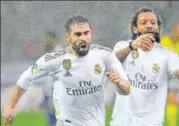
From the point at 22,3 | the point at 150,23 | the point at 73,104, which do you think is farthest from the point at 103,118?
the point at 22,3

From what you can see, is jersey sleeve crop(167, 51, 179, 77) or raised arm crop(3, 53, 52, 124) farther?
jersey sleeve crop(167, 51, 179, 77)

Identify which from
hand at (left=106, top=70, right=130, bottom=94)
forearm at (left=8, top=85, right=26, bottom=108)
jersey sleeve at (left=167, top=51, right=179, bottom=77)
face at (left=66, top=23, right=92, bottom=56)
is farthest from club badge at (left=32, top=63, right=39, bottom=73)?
jersey sleeve at (left=167, top=51, right=179, bottom=77)

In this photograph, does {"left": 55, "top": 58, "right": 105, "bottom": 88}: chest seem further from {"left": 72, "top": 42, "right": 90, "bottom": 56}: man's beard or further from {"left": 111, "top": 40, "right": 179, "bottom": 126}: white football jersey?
{"left": 111, "top": 40, "right": 179, "bottom": 126}: white football jersey

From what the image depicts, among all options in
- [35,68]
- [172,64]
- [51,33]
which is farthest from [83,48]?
[51,33]

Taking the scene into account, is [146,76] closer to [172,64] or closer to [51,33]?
[172,64]

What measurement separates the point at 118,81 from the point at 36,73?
0.62 meters

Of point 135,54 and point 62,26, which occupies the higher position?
point 62,26

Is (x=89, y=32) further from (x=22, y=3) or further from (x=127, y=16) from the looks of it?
(x=22, y=3)

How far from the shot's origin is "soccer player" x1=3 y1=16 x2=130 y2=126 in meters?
5.72

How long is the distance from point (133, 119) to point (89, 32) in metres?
0.62

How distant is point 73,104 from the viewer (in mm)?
5746

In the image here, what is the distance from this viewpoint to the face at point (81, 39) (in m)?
5.73

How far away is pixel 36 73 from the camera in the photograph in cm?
581

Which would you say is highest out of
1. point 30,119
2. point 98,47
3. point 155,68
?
point 98,47
